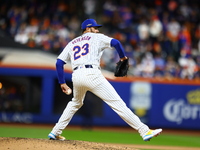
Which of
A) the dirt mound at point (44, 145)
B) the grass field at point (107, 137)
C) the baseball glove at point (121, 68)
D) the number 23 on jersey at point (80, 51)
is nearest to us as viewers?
the dirt mound at point (44, 145)

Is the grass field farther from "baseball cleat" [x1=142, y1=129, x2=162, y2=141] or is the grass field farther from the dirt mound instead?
"baseball cleat" [x1=142, y1=129, x2=162, y2=141]

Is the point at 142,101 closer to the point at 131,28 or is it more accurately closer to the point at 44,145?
the point at 131,28

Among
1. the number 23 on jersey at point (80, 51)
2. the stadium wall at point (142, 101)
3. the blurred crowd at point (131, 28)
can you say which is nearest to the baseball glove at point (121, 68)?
the number 23 on jersey at point (80, 51)

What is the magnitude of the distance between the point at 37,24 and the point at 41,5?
5.67 feet

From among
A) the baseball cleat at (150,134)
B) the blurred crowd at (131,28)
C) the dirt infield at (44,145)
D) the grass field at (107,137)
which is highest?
the blurred crowd at (131,28)

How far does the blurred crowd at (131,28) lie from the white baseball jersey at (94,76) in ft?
26.5

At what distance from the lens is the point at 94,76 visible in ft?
19.6

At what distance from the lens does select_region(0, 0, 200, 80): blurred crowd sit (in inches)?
569

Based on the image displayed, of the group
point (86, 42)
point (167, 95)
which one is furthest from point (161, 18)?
point (86, 42)

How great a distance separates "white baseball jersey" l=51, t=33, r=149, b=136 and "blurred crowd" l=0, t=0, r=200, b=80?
8.07 meters

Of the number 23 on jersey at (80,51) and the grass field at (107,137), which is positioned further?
the grass field at (107,137)

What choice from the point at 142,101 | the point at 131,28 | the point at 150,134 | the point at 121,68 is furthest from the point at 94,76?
the point at 131,28

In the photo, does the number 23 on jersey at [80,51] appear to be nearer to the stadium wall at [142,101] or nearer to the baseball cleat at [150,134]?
the baseball cleat at [150,134]

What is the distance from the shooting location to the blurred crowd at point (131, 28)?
14.5 meters
